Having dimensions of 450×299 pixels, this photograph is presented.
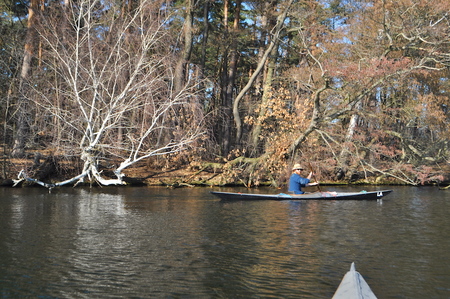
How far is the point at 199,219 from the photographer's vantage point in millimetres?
12484

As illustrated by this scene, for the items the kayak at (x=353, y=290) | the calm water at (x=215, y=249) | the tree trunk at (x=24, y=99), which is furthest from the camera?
the tree trunk at (x=24, y=99)

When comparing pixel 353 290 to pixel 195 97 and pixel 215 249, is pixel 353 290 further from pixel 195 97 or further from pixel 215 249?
pixel 195 97

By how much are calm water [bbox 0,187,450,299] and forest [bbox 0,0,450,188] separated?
16.0 ft

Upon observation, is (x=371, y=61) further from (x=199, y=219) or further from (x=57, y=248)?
(x=57, y=248)

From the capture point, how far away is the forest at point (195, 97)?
63.0 ft

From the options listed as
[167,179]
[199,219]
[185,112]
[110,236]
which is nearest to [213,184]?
[167,179]

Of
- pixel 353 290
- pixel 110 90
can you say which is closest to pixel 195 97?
pixel 110 90

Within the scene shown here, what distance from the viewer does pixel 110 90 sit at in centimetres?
2077

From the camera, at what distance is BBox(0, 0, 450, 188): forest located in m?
19.2

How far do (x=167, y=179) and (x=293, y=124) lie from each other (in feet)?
20.5

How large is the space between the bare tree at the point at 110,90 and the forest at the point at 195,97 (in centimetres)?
9

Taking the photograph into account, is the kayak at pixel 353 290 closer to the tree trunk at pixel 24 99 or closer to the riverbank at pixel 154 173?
the tree trunk at pixel 24 99

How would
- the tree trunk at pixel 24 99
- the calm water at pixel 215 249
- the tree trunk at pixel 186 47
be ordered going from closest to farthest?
1. the calm water at pixel 215 249
2. the tree trunk at pixel 24 99
3. the tree trunk at pixel 186 47

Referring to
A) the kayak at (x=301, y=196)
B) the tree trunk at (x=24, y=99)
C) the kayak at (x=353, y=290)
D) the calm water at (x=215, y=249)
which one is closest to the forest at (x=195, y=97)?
the tree trunk at (x=24, y=99)
